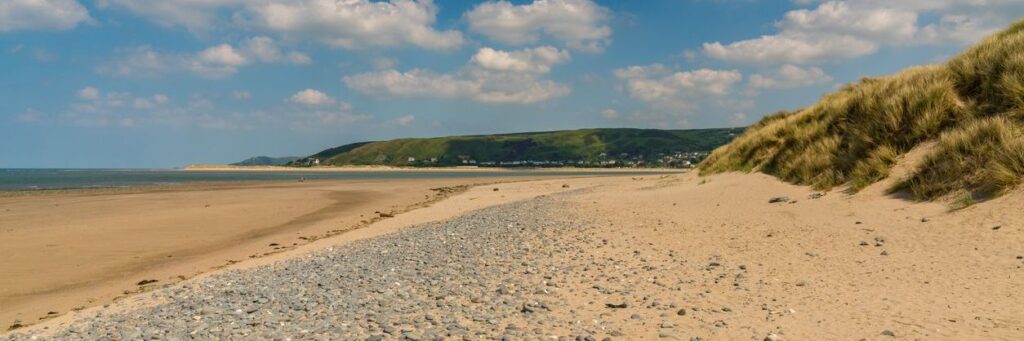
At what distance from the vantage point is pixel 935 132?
12797 millimetres

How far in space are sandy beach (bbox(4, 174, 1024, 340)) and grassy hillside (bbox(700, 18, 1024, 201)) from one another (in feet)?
2.28

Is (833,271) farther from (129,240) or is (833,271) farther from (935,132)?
(129,240)

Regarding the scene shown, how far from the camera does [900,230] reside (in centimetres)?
890

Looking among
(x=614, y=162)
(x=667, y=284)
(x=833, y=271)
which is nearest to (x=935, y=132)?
(x=833, y=271)

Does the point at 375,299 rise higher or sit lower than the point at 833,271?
lower

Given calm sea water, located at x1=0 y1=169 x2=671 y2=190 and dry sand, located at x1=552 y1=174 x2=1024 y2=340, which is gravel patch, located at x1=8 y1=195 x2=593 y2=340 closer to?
dry sand, located at x1=552 y1=174 x2=1024 y2=340

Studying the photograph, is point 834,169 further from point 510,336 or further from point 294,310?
point 294,310

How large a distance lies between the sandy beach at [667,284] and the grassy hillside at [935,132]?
696 mm

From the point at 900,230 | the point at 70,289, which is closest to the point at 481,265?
the point at 900,230

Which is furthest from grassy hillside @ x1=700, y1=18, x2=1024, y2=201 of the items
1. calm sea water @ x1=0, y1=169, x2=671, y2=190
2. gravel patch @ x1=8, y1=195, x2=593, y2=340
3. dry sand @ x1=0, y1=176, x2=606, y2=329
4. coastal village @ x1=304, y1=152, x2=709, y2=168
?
coastal village @ x1=304, y1=152, x2=709, y2=168

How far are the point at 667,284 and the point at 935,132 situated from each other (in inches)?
356

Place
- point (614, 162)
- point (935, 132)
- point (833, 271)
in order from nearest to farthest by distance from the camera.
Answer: point (833, 271), point (935, 132), point (614, 162)

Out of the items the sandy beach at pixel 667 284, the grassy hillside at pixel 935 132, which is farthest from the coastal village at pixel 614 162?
the sandy beach at pixel 667 284

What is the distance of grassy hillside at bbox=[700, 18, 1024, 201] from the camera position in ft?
32.4
